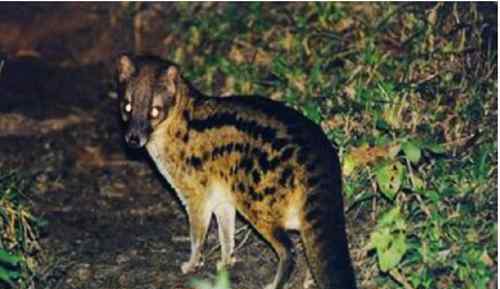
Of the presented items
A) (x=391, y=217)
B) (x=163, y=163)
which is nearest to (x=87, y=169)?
(x=163, y=163)

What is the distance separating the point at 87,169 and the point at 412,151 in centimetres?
343

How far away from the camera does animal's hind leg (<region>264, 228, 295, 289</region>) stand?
19.6ft

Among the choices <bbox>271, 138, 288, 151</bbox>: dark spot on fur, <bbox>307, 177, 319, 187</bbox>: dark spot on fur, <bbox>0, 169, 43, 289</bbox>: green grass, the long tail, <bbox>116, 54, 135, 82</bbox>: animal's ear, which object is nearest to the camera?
the long tail

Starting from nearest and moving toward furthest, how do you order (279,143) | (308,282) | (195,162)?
(279,143), (308,282), (195,162)

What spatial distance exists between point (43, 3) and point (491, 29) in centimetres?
517

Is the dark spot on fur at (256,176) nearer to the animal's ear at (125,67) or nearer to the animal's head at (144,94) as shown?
the animal's head at (144,94)

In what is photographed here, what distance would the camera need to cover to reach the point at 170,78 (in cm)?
683

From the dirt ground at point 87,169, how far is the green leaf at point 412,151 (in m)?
0.84

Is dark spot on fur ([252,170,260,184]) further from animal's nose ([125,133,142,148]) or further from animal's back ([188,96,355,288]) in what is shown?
animal's nose ([125,133,142,148])

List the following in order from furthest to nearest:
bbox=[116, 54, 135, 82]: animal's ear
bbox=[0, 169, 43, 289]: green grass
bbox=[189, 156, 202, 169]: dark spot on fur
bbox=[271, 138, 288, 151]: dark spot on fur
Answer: bbox=[116, 54, 135, 82]: animal's ear, bbox=[189, 156, 202, 169]: dark spot on fur, bbox=[0, 169, 43, 289]: green grass, bbox=[271, 138, 288, 151]: dark spot on fur

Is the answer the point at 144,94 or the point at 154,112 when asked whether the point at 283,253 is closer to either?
the point at 154,112

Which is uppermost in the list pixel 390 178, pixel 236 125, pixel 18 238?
pixel 236 125

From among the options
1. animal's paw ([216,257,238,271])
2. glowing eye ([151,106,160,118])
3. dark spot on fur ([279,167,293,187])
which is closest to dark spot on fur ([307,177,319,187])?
dark spot on fur ([279,167,293,187])

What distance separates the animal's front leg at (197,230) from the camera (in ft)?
21.9
